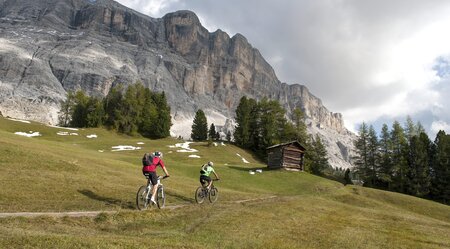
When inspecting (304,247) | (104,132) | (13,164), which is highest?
(104,132)

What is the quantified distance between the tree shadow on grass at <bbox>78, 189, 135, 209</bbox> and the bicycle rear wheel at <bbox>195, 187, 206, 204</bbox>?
5.38 meters

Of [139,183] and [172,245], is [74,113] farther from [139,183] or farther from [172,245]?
[172,245]

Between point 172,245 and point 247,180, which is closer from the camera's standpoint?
point 172,245

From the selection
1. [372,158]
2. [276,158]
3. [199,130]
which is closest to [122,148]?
[276,158]

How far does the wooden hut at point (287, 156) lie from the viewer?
64.6 m

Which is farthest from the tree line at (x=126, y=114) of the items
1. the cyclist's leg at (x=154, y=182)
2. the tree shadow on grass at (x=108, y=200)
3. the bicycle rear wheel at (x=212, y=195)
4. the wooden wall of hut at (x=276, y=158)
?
the cyclist's leg at (x=154, y=182)

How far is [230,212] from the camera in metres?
22.9

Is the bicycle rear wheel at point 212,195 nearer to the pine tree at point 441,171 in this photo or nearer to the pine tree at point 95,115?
the pine tree at point 441,171

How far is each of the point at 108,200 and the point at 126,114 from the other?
313 feet

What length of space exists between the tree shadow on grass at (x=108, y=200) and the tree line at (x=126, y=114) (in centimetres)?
9022

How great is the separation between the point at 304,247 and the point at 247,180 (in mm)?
36037

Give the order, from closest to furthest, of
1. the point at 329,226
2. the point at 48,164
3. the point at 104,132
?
1. the point at 329,226
2. the point at 48,164
3. the point at 104,132

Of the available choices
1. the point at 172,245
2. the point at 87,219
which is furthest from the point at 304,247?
the point at 87,219

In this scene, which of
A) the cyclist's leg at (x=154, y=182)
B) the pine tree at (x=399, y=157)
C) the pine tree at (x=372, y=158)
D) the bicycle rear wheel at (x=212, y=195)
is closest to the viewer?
the cyclist's leg at (x=154, y=182)
